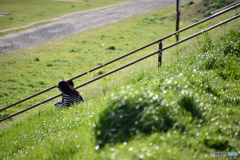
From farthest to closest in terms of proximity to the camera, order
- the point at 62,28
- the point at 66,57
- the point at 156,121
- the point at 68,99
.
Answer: the point at 62,28, the point at 66,57, the point at 68,99, the point at 156,121

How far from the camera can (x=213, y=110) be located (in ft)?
11.3

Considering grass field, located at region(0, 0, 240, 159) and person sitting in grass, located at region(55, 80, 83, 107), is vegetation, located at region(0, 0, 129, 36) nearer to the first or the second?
person sitting in grass, located at region(55, 80, 83, 107)

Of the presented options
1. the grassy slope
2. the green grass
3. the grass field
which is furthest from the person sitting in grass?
the green grass

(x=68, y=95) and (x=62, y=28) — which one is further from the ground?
(x=68, y=95)

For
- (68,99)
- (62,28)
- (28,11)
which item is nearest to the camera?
(68,99)

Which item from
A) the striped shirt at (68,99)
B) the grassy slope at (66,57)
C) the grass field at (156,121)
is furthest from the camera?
the grassy slope at (66,57)

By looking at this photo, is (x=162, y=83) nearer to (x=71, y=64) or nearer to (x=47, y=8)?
(x=71, y=64)

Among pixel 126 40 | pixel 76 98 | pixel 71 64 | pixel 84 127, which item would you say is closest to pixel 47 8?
pixel 126 40

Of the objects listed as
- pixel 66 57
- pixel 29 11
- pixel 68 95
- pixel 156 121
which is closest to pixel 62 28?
pixel 66 57

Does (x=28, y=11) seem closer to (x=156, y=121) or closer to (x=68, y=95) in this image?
(x=68, y=95)

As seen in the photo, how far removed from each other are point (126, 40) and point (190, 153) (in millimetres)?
19123

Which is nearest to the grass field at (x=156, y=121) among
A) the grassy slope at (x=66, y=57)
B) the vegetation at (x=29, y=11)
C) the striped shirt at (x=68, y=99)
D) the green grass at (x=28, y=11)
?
the striped shirt at (x=68, y=99)

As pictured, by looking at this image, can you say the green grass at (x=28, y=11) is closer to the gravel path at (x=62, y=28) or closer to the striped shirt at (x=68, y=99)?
the gravel path at (x=62, y=28)

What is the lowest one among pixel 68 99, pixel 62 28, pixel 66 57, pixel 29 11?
pixel 66 57
